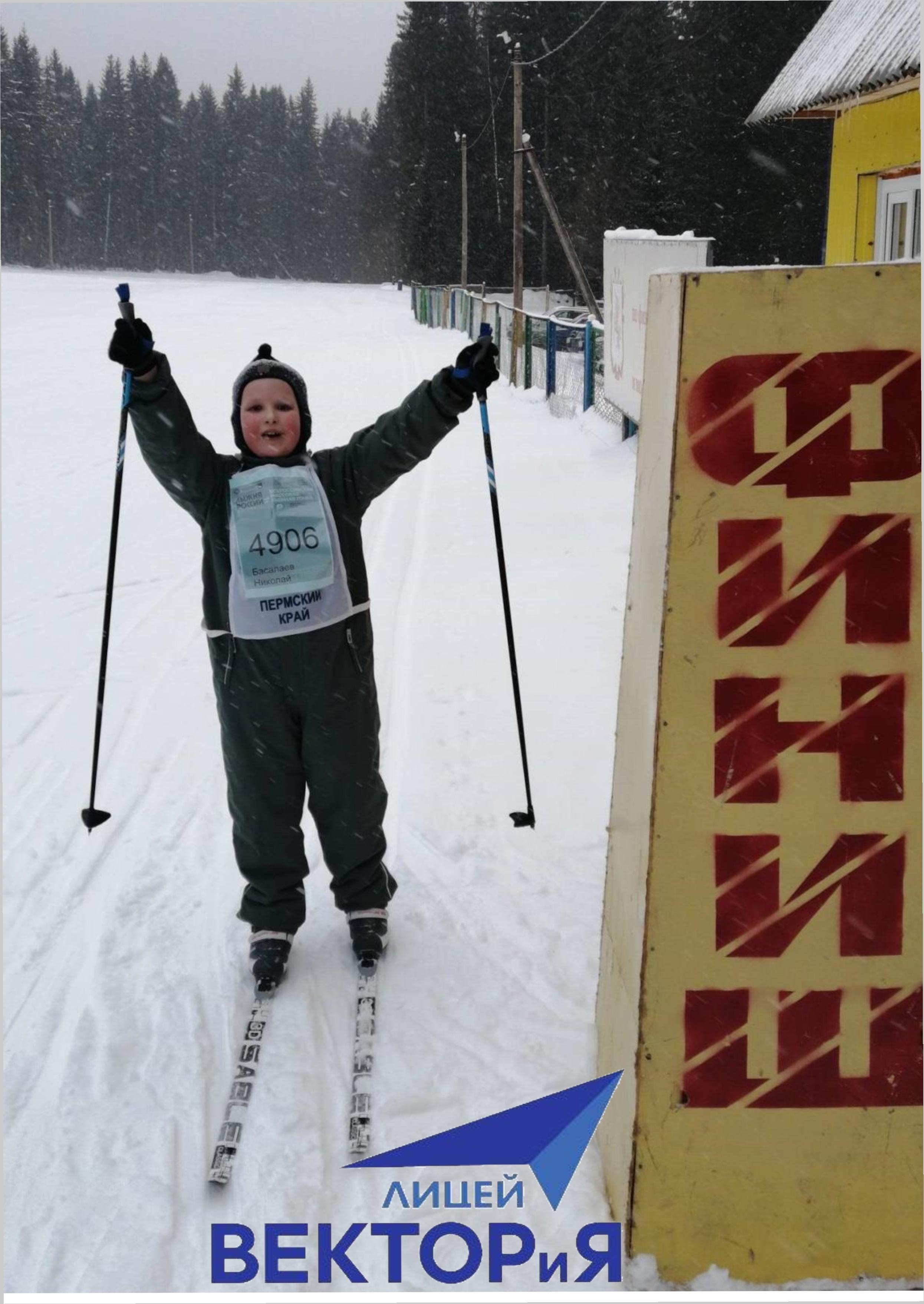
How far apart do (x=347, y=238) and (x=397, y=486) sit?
9930 cm

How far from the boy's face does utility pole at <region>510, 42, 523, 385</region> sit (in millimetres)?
15414

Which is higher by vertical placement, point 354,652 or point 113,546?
point 113,546

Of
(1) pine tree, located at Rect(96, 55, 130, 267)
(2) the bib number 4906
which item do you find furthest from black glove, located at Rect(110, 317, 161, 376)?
(1) pine tree, located at Rect(96, 55, 130, 267)

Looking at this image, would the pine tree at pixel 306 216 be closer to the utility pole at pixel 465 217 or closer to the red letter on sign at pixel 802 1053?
the utility pole at pixel 465 217

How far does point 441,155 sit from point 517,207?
37336 millimetres

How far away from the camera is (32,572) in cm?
793

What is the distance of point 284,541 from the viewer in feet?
9.96

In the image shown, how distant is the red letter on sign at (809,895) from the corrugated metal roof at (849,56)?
298 inches

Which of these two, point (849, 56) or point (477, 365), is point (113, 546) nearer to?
point (477, 365)

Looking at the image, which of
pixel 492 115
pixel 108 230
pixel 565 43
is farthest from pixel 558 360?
pixel 108 230

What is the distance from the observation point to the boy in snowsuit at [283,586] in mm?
3002

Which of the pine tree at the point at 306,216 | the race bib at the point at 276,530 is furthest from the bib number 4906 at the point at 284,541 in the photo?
the pine tree at the point at 306,216

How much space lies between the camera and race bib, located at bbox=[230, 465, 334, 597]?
3027 millimetres

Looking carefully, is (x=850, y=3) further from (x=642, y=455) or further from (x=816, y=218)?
(x=816, y=218)
